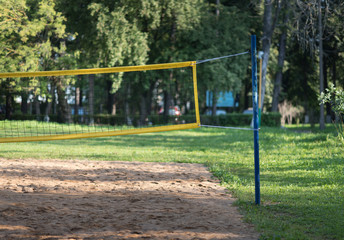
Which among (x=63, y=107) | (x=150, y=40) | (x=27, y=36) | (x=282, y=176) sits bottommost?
(x=282, y=176)

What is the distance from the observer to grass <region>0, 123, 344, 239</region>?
5.37 m

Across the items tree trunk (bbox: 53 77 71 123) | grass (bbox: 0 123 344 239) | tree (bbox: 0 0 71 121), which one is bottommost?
grass (bbox: 0 123 344 239)

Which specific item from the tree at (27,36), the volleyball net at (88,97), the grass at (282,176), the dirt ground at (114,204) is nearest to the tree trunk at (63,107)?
the volleyball net at (88,97)

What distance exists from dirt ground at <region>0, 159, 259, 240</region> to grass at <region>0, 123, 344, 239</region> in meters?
0.37

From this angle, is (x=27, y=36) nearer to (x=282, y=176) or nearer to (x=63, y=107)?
(x=63, y=107)

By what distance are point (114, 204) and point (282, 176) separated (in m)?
4.11

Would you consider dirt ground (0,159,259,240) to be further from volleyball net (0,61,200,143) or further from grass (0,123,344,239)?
volleyball net (0,61,200,143)

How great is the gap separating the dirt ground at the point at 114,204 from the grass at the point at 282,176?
0.37 meters

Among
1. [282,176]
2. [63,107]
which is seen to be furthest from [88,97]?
[282,176]

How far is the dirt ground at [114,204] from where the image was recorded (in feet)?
16.5

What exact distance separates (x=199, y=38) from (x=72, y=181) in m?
22.8

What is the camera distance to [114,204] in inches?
251

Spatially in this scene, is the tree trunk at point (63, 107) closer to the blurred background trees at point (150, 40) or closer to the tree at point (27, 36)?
the blurred background trees at point (150, 40)

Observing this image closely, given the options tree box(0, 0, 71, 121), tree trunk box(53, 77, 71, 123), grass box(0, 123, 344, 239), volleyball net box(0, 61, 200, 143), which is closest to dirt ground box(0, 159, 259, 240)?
grass box(0, 123, 344, 239)
